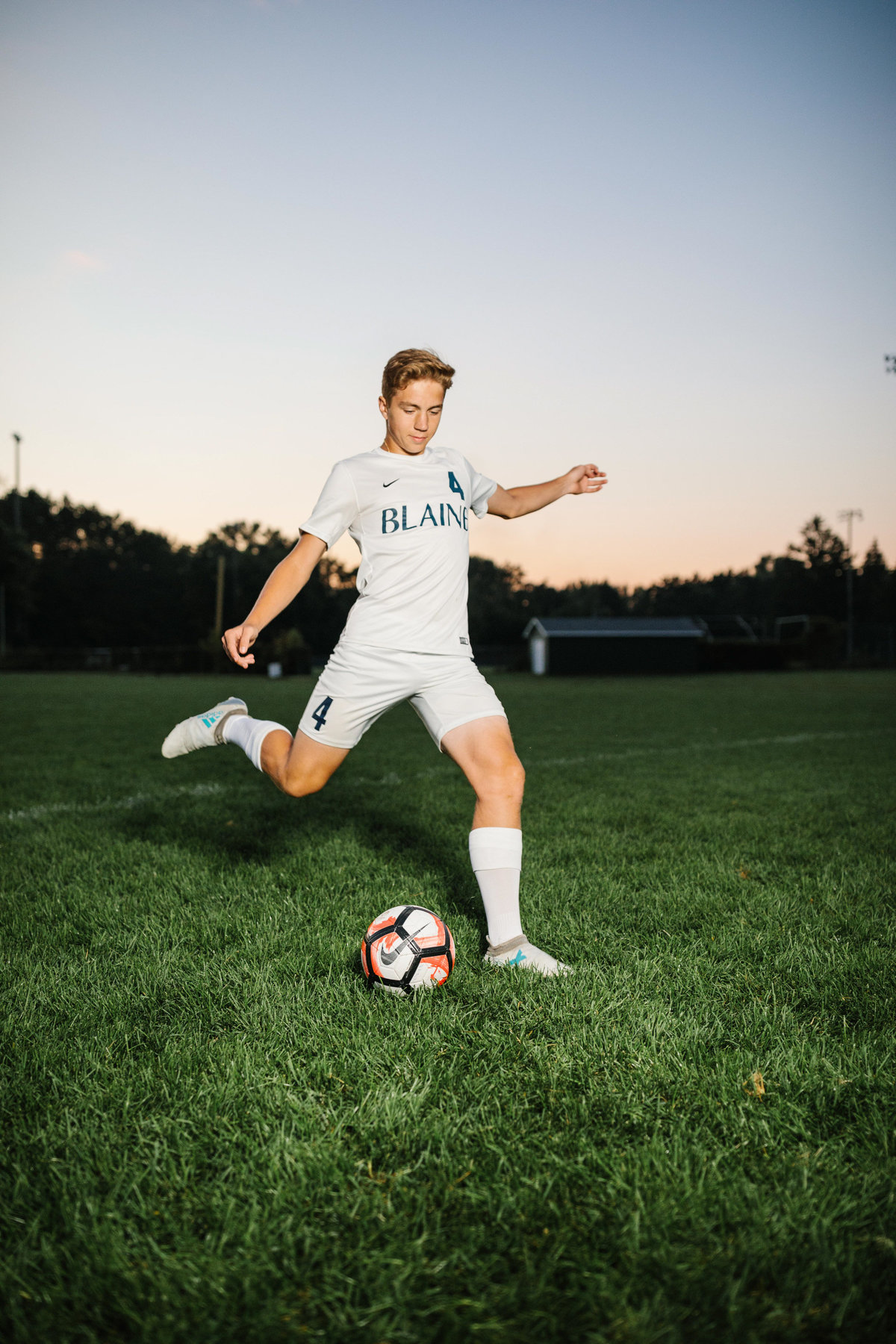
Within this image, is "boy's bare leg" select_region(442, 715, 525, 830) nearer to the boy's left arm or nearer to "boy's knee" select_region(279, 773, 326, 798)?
"boy's knee" select_region(279, 773, 326, 798)

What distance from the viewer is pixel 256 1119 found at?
6.39 feet

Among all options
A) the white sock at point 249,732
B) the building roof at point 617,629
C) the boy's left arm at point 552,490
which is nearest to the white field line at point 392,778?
the white sock at point 249,732

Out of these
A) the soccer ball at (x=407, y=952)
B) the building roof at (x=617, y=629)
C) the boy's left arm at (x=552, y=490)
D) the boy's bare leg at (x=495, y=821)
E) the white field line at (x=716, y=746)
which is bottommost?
the white field line at (x=716, y=746)

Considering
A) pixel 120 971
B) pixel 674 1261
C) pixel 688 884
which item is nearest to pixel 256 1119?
pixel 674 1261

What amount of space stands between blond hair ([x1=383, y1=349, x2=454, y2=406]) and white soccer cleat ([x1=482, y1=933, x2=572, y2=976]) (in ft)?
7.80

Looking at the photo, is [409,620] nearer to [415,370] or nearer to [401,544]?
[401,544]

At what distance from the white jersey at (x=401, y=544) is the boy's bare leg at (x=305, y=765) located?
0.53 m

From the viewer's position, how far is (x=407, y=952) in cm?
277

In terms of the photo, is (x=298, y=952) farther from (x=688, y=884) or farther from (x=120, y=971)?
(x=688, y=884)

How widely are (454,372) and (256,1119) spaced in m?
2.90

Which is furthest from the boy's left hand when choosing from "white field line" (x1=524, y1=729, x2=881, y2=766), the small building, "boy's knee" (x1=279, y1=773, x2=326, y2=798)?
the small building

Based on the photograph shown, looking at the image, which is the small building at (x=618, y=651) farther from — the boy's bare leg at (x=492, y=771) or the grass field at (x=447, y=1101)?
the boy's bare leg at (x=492, y=771)

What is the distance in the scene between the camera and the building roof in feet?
149

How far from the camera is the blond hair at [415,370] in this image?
3272mm
